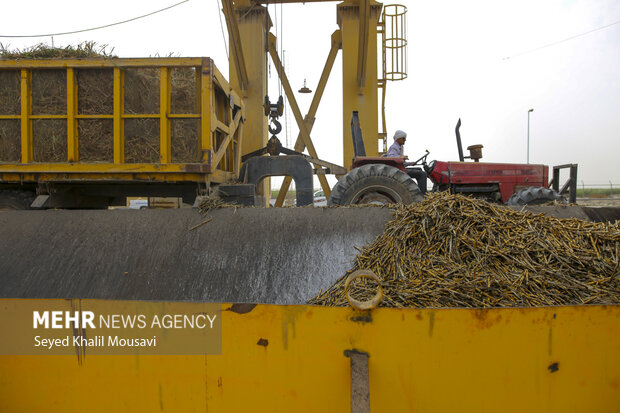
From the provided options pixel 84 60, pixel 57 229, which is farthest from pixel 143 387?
pixel 84 60

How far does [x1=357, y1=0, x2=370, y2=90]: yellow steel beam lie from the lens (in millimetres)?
7277

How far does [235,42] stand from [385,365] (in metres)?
7.18

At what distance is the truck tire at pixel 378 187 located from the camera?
5191 mm

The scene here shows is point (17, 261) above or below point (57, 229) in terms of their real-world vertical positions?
below

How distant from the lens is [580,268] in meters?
2.93

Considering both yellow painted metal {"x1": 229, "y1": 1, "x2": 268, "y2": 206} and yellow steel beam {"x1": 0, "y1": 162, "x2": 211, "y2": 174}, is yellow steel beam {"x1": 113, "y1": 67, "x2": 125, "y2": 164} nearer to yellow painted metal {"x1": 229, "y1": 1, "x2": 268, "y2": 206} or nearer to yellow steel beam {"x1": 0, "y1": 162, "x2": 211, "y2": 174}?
yellow steel beam {"x1": 0, "y1": 162, "x2": 211, "y2": 174}

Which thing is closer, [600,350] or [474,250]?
[600,350]

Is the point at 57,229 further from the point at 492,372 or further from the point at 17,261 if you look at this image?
the point at 492,372

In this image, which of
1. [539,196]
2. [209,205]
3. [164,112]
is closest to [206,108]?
[164,112]

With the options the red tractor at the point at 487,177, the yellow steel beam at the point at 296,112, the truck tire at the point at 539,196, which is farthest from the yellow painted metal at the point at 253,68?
the truck tire at the point at 539,196

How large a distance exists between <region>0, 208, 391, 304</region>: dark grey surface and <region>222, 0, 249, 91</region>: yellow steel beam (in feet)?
14.9

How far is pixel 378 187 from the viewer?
17.3 ft

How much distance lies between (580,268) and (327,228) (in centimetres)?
233

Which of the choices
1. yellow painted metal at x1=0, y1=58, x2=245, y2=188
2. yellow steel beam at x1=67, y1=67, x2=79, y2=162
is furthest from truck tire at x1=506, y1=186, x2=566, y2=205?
yellow steel beam at x1=67, y1=67, x2=79, y2=162
